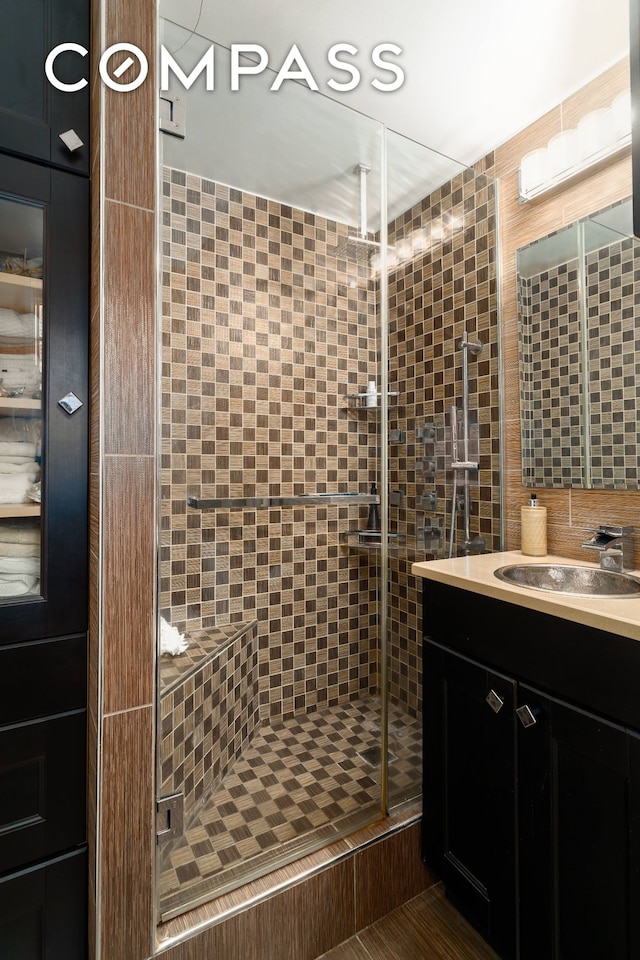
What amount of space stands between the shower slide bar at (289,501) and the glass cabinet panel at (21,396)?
0.39 m

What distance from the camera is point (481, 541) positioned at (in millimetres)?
1760

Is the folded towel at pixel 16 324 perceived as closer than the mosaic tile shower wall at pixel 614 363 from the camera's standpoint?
Yes

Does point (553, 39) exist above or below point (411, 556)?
above

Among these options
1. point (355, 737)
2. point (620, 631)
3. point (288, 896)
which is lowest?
point (288, 896)

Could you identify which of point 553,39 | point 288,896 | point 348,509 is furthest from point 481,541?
point 553,39

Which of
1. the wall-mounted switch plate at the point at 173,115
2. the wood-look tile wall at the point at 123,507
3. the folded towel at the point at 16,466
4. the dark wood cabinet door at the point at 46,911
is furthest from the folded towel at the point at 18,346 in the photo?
the dark wood cabinet door at the point at 46,911

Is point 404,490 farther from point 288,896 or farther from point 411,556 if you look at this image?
point 288,896

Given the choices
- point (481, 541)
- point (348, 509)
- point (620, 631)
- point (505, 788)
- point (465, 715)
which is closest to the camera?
point (620, 631)

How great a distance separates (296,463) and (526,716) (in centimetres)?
91

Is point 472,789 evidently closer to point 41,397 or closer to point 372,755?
point 372,755

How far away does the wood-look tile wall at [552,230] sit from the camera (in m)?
1.49

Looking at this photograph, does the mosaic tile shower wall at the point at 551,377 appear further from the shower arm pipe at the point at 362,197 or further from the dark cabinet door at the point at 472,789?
the dark cabinet door at the point at 472,789

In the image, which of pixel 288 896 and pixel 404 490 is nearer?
pixel 288 896

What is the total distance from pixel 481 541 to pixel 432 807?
0.87 m
